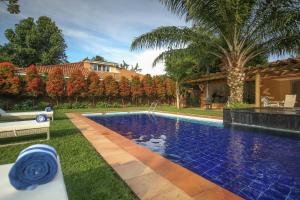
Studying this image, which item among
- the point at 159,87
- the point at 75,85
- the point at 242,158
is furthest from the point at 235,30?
the point at 159,87

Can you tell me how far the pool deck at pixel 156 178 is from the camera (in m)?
2.69

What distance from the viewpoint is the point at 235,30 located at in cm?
864

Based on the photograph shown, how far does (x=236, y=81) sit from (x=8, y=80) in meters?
17.1

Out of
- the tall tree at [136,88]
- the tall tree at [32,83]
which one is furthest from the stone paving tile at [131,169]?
the tall tree at [136,88]

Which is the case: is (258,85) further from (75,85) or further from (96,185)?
(75,85)

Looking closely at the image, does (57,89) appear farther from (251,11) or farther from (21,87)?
(251,11)

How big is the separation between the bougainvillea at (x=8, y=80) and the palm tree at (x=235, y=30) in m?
12.1

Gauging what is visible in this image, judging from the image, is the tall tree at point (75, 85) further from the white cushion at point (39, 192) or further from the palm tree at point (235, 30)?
the white cushion at point (39, 192)

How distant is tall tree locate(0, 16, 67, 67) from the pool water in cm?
3294

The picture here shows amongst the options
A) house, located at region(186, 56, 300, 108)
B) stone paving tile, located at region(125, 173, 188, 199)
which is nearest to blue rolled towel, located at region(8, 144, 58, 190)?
stone paving tile, located at region(125, 173, 188, 199)

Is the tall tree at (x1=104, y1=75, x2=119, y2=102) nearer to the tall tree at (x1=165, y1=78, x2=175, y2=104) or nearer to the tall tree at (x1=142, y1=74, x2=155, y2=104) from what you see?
the tall tree at (x1=142, y1=74, x2=155, y2=104)

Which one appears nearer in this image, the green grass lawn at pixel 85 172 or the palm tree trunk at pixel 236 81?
the green grass lawn at pixel 85 172

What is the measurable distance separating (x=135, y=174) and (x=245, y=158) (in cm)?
310

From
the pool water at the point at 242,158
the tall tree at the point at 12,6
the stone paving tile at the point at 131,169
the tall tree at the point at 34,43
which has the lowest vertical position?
the pool water at the point at 242,158
